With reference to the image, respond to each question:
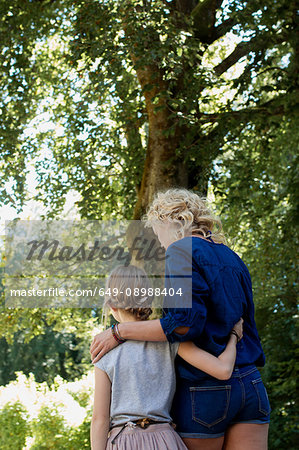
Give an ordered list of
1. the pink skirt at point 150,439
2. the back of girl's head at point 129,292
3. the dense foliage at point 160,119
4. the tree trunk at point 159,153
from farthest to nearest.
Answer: the tree trunk at point 159,153 < the dense foliage at point 160,119 < the back of girl's head at point 129,292 < the pink skirt at point 150,439

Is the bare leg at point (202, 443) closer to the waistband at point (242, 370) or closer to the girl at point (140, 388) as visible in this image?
the girl at point (140, 388)

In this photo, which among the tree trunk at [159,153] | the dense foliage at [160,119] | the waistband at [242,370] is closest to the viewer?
the waistband at [242,370]

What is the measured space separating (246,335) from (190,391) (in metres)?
0.34

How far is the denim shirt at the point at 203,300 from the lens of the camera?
1.97 meters

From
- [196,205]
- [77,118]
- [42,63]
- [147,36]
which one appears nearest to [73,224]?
[77,118]

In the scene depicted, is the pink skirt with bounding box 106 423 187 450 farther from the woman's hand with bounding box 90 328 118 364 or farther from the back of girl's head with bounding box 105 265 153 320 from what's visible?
the back of girl's head with bounding box 105 265 153 320

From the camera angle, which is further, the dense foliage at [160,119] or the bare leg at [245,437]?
the dense foliage at [160,119]

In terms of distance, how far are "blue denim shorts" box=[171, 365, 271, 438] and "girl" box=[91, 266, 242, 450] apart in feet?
0.18

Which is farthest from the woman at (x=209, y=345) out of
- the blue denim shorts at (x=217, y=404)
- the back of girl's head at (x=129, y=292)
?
the back of girl's head at (x=129, y=292)

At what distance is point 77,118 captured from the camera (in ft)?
22.3

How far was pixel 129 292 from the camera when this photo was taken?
2.17 m

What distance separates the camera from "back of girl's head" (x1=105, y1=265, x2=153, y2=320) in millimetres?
2166

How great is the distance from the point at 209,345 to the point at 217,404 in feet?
0.70

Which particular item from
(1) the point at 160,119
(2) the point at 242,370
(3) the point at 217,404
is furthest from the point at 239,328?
(1) the point at 160,119
